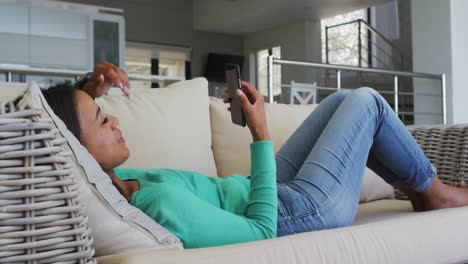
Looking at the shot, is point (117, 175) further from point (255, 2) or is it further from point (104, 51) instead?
point (255, 2)

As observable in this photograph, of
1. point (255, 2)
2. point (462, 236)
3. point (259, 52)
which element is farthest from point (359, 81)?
point (462, 236)

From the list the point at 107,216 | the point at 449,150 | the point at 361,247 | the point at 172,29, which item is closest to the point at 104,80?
the point at 107,216

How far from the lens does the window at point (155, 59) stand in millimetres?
9852

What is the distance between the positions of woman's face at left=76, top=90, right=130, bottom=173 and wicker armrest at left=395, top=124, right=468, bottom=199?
1095mm

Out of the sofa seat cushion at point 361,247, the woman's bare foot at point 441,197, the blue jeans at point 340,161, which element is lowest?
the sofa seat cushion at point 361,247

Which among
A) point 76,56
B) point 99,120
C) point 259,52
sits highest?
point 259,52

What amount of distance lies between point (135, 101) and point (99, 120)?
49 cm

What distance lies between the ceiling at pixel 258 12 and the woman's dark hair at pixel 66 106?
735cm

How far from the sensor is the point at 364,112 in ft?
4.42

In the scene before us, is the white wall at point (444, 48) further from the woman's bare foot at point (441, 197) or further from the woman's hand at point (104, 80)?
the woman's hand at point (104, 80)

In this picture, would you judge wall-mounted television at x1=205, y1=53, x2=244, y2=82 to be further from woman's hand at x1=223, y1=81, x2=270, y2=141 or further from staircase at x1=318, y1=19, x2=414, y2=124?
woman's hand at x1=223, y1=81, x2=270, y2=141

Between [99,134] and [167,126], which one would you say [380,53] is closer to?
[167,126]

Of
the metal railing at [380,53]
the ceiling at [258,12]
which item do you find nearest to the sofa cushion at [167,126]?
the ceiling at [258,12]

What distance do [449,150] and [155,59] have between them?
878 centimetres
